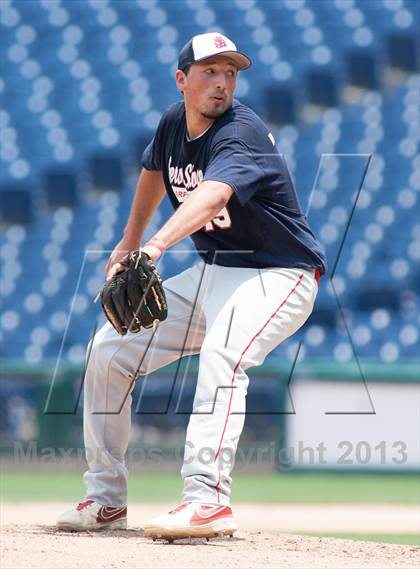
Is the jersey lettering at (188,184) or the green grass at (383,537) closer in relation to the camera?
the jersey lettering at (188,184)

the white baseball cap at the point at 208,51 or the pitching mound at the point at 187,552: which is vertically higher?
the white baseball cap at the point at 208,51

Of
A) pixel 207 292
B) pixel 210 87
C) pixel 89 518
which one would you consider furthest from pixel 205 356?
pixel 210 87

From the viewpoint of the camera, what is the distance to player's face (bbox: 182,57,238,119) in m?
3.38

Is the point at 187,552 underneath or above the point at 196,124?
underneath

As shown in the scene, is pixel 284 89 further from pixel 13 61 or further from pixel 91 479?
pixel 91 479

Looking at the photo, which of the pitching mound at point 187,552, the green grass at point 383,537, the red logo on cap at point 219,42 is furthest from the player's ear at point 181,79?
the green grass at point 383,537

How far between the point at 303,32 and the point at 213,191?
7879 millimetres

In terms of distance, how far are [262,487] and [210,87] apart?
13.4 ft

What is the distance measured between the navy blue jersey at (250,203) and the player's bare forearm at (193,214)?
153 mm

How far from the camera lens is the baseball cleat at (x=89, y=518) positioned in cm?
354

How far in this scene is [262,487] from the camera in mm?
6941

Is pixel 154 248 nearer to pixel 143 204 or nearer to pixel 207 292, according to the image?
pixel 207 292

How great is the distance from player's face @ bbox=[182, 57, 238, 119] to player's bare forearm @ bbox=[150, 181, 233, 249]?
39 centimetres

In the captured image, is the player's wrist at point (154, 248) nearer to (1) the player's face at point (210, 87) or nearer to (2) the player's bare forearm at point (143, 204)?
(1) the player's face at point (210, 87)
